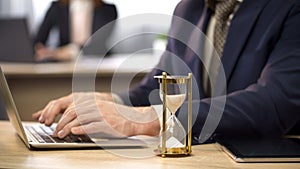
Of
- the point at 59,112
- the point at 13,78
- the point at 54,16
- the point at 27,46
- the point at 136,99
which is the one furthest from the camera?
the point at 54,16

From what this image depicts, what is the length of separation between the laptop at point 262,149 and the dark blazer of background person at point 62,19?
4804 millimetres

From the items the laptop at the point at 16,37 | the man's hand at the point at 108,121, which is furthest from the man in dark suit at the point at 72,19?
the man's hand at the point at 108,121

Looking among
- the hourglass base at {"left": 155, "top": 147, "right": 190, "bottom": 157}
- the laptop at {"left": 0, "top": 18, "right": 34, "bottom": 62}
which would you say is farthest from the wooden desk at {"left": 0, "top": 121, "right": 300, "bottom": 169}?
the laptop at {"left": 0, "top": 18, "right": 34, "bottom": 62}

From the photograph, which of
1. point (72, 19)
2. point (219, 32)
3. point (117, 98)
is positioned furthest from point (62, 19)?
point (117, 98)

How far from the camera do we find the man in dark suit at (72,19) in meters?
6.16

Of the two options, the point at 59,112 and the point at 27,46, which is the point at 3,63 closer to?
the point at 27,46

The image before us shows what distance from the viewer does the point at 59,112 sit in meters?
1.62

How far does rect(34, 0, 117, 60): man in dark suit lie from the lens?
6.16 m

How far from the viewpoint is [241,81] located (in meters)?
1.75

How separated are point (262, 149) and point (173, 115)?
196mm

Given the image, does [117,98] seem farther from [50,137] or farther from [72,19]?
[72,19]

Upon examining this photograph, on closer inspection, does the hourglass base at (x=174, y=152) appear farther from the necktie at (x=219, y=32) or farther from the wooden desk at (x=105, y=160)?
the necktie at (x=219, y=32)

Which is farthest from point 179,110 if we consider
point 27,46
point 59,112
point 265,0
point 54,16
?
point 54,16

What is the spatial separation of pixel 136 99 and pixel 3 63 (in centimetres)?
302
